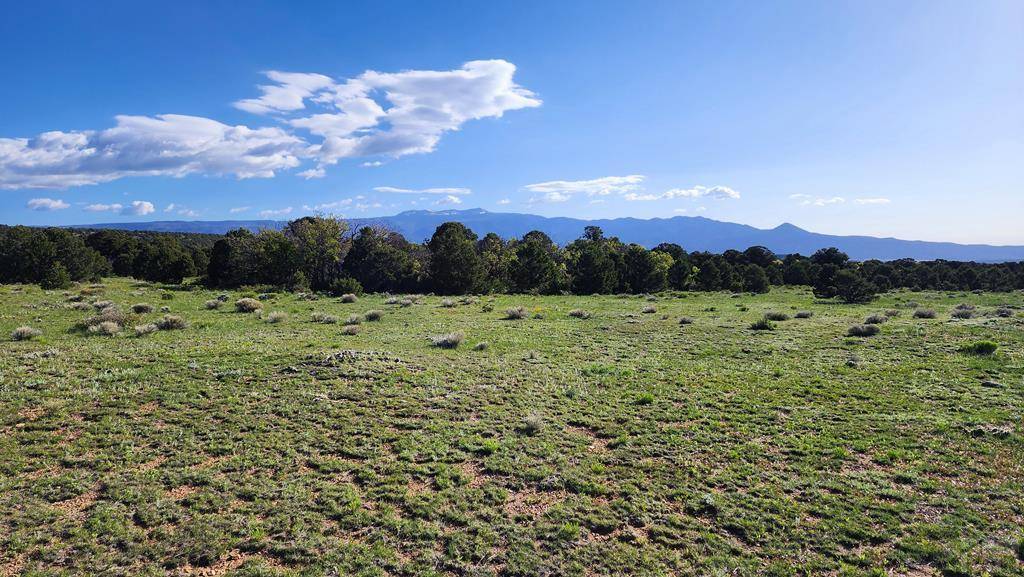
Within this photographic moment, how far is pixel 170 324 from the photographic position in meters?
22.1

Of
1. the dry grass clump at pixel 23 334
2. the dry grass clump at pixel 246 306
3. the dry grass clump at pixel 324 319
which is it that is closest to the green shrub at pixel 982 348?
the dry grass clump at pixel 324 319

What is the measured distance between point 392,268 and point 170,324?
38.4 meters

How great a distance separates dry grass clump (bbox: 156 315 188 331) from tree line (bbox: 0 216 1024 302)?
26.8 metres

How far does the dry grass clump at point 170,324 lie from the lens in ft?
72.1

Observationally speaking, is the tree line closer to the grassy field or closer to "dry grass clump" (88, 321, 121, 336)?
"dry grass clump" (88, 321, 121, 336)

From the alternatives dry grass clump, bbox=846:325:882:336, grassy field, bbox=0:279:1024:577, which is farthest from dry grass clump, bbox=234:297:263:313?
dry grass clump, bbox=846:325:882:336

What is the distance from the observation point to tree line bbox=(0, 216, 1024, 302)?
52.5m

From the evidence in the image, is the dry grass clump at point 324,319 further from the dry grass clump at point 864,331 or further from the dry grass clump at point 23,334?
the dry grass clump at point 864,331

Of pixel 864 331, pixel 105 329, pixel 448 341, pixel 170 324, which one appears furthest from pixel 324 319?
pixel 864 331

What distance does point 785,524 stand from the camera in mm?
7898

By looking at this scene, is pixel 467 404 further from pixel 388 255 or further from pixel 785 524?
pixel 388 255

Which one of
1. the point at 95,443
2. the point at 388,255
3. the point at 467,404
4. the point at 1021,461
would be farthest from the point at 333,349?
the point at 388,255

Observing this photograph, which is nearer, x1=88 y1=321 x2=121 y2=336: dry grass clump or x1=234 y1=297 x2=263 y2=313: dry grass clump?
x1=88 y1=321 x2=121 y2=336: dry grass clump

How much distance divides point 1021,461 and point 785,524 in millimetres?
6872
